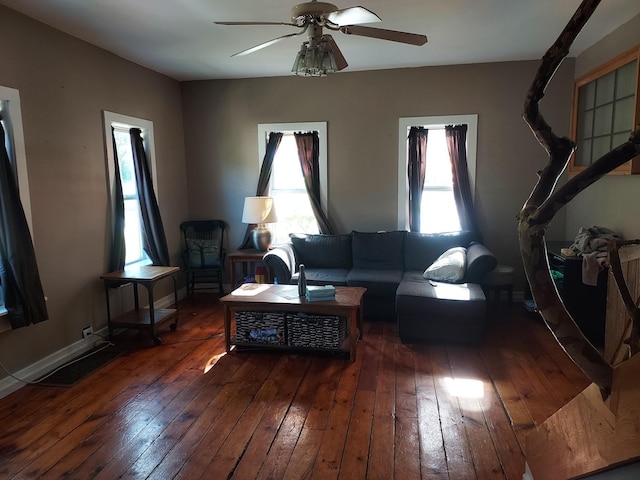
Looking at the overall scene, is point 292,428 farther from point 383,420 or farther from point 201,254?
point 201,254

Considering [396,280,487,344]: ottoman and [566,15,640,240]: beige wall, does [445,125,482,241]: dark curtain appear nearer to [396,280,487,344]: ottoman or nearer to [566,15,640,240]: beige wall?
[566,15,640,240]: beige wall

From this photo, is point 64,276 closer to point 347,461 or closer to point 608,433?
point 347,461

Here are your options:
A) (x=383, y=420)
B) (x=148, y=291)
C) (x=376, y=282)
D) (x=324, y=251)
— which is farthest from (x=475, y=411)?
(x=148, y=291)

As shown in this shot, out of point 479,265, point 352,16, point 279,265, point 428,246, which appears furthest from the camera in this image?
point 428,246

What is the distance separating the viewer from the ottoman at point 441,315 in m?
3.77

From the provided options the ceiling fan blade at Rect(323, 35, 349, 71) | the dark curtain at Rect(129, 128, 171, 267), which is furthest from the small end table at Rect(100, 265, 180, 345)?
the ceiling fan blade at Rect(323, 35, 349, 71)

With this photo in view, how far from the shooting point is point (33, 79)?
3406mm

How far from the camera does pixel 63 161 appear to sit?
370 cm

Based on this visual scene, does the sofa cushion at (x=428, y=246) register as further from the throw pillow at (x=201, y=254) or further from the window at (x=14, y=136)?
the window at (x=14, y=136)

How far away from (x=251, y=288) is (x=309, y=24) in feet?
7.61

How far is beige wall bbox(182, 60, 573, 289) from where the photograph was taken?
4949mm

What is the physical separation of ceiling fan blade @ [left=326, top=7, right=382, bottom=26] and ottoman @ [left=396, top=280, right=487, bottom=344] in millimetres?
2290

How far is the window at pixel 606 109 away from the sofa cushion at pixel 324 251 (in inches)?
98.0

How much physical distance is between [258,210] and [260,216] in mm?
73
